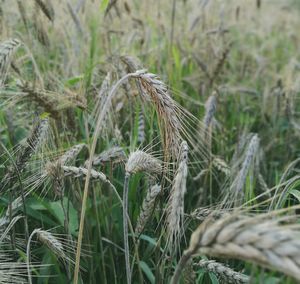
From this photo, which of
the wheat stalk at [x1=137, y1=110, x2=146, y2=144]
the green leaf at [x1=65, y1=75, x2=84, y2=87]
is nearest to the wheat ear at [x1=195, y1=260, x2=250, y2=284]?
the wheat stalk at [x1=137, y1=110, x2=146, y2=144]

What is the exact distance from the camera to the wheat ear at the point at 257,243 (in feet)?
3.08

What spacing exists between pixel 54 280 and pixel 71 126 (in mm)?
666

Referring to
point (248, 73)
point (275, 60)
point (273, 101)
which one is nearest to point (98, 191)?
point (273, 101)

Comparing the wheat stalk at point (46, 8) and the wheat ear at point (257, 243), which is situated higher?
the wheat stalk at point (46, 8)

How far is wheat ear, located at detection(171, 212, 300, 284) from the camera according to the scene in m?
0.94

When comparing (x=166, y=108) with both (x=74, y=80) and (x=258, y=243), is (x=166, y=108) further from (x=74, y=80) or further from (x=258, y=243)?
(x=74, y=80)

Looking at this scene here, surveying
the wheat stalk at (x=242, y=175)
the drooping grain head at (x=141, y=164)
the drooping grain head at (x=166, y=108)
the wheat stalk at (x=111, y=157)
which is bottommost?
the wheat stalk at (x=242, y=175)

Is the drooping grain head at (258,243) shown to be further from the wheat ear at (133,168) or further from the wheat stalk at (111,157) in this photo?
the wheat stalk at (111,157)

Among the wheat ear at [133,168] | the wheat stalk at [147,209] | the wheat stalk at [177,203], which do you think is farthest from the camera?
the wheat stalk at [147,209]

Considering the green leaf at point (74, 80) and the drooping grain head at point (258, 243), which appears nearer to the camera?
the drooping grain head at point (258, 243)

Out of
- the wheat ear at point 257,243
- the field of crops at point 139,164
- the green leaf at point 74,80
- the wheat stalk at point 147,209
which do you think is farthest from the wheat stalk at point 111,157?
the wheat ear at point 257,243

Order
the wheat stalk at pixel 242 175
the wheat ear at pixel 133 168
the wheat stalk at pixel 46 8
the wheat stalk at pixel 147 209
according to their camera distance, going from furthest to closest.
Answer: the wheat stalk at pixel 46 8
the wheat stalk at pixel 242 175
the wheat stalk at pixel 147 209
the wheat ear at pixel 133 168

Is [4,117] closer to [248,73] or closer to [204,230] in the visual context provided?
[204,230]

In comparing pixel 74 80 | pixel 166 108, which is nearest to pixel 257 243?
pixel 166 108
